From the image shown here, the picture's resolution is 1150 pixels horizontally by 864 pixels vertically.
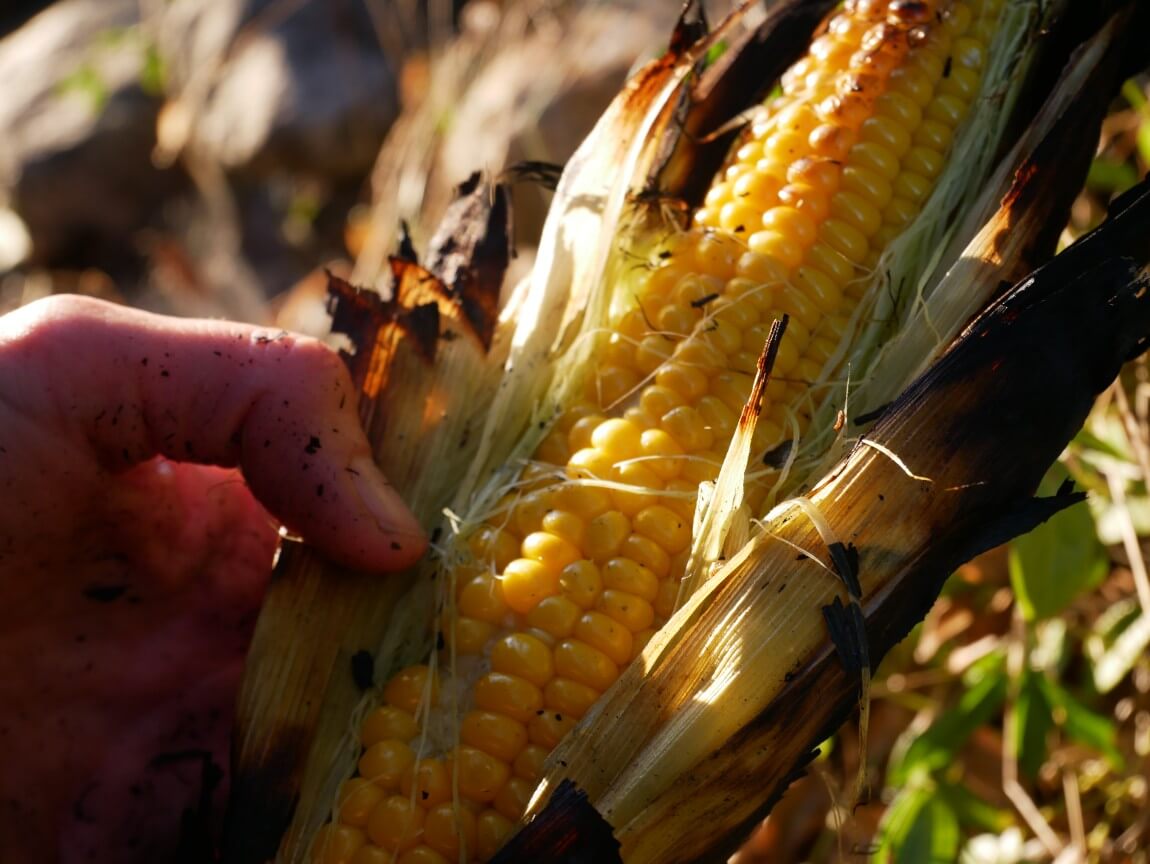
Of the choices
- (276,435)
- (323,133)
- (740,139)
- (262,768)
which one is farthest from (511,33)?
(262,768)

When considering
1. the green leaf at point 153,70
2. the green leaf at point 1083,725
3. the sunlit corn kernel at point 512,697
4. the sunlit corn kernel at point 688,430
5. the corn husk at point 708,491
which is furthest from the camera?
the green leaf at point 153,70

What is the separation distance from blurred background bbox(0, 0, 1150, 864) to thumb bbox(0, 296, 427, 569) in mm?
735

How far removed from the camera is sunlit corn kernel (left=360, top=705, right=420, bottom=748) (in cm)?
132

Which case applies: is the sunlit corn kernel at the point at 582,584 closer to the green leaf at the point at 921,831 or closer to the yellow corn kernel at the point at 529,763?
the yellow corn kernel at the point at 529,763

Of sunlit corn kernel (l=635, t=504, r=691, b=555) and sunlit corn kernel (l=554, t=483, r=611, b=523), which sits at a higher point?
sunlit corn kernel (l=554, t=483, r=611, b=523)

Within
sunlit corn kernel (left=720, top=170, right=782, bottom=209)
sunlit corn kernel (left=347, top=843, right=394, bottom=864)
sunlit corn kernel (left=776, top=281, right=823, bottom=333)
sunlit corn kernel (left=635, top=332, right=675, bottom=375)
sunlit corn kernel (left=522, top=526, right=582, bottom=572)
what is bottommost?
sunlit corn kernel (left=347, top=843, right=394, bottom=864)

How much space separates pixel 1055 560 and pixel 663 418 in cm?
82

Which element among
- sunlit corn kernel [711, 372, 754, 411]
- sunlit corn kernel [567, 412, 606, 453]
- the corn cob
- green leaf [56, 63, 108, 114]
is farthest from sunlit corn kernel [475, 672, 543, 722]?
green leaf [56, 63, 108, 114]

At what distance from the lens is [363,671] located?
1.43 meters

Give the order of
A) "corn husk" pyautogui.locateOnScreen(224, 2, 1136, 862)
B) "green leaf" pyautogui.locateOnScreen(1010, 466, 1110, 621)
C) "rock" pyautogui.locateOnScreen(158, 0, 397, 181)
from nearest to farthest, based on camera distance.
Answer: "corn husk" pyautogui.locateOnScreen(224, 2, 1136, 862) < "green leaf" pyautogui.locateOnScreen(1010, 466, 1110, 621) < "rock" pyautogui.locateOnScreen(158, 0, 397, 181)

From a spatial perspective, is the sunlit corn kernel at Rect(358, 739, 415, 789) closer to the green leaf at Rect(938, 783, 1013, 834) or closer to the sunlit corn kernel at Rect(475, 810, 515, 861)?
the sunlit corn kernel at Rect(475, 810, 515, 861)

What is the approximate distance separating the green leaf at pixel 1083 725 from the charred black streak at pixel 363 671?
126 centimetres

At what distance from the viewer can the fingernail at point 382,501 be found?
1452 mm

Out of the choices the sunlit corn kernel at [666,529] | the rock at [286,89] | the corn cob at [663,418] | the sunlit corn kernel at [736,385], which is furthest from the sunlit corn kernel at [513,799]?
the rock at [286,89]
